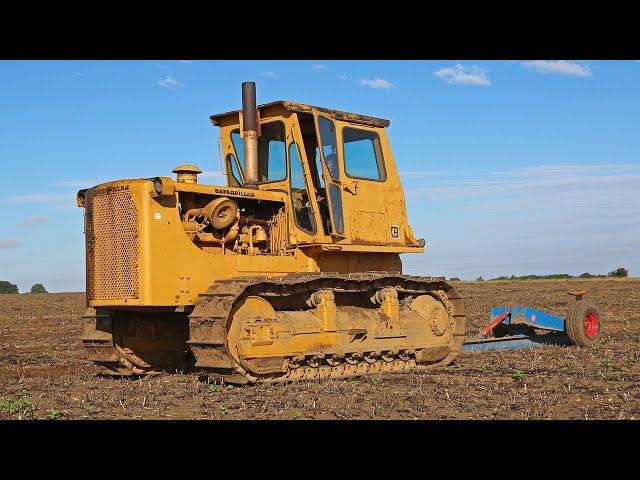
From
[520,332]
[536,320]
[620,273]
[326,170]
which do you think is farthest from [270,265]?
[620,273]

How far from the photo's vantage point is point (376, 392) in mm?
9648

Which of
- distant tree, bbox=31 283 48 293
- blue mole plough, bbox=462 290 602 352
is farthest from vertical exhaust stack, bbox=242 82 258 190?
distant tree, bbox=31 283 48 293

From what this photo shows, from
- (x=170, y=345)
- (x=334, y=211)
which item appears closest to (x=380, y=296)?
(x=334, y=211)

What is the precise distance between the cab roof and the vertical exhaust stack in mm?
274

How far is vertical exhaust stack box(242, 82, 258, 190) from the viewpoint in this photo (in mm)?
12422

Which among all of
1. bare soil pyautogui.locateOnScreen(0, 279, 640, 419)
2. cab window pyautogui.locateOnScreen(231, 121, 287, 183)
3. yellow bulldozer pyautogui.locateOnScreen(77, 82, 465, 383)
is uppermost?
cab window pyautogui.locateOnScreen(231, 121, 287, 183)

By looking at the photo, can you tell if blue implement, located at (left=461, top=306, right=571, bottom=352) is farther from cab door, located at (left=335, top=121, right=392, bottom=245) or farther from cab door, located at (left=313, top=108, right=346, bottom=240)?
cab door, located at (left=313, top=108, right=346, bottom=240)

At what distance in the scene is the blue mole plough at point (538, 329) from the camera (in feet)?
48.8

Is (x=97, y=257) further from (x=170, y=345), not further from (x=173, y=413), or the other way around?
(x=173, y=413)

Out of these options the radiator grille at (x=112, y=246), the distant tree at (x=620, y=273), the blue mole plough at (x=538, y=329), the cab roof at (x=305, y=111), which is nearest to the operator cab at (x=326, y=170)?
the cab roof at (x=305, y=111)

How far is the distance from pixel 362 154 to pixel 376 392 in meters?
4.85

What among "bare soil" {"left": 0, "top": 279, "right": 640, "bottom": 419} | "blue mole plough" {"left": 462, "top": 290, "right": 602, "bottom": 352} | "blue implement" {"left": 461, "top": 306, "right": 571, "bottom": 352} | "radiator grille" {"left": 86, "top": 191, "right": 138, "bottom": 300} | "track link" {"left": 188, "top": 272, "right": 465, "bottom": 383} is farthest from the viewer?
"blue mole plough" {"left": 462, "top": 290, "right": 602, "bottom": 352}

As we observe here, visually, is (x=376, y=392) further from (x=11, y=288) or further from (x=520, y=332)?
(x=11, y=288)
